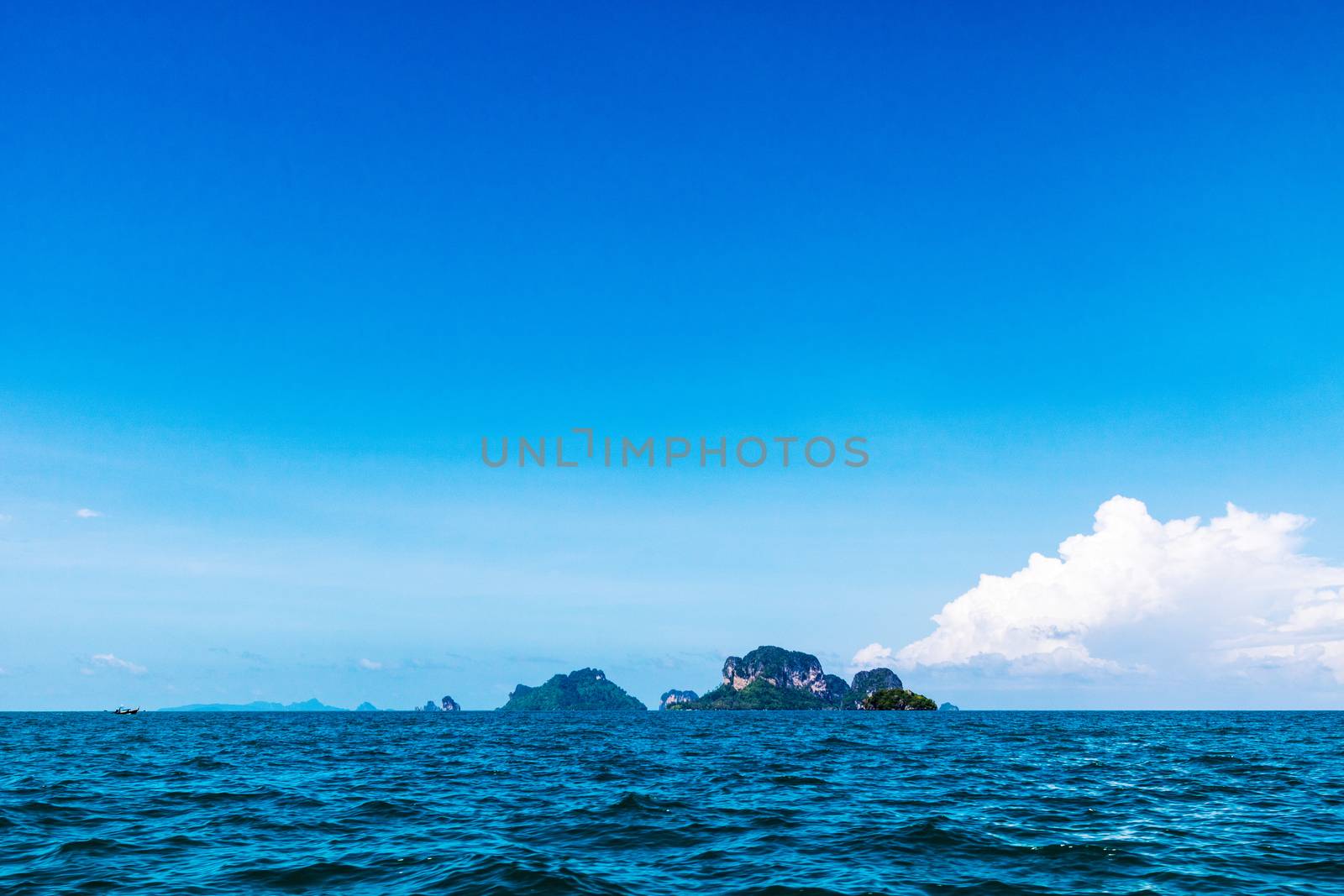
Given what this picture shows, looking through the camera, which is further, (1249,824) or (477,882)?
(1249,824)

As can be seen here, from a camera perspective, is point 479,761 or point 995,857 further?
point 479,761

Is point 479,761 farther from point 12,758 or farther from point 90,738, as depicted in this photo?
point 90,738

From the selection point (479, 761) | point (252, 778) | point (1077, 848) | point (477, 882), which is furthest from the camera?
point (479, 761)

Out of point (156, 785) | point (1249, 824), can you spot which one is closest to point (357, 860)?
point (156, 785)

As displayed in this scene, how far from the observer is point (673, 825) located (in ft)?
87.8

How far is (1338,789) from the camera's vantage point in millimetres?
36344

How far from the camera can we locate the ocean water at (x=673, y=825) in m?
Result: 19.7

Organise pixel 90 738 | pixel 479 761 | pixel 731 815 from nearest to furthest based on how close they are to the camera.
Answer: pixel 731 815 → pixel 479 761 → pixel 90 738

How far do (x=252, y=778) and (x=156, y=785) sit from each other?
422 centimetres

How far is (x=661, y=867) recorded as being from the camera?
21125 mm

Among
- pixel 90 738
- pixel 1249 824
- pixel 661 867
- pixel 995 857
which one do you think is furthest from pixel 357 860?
pixel 90 738

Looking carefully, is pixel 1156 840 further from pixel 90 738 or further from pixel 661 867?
pixel 90 738

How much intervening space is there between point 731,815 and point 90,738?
8349cm

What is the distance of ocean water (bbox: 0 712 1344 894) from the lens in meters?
19.7
